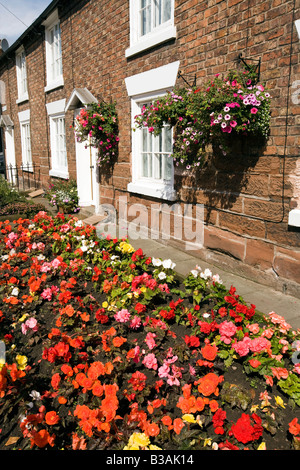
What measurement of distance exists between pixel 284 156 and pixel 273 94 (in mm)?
681

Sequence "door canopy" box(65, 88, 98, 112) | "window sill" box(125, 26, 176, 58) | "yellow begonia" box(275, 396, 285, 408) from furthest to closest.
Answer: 1. "door canopy" box(65, 88, 98, 112)
2. "window sill" box(125, 26, 176, 58)
3. "yellow begonia" box(275, 396, 285, 408)

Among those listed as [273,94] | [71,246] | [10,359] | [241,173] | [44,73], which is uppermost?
[44,73]

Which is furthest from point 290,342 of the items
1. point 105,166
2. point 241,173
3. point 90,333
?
point 105,166

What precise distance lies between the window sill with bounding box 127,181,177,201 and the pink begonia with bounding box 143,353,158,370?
142 inches

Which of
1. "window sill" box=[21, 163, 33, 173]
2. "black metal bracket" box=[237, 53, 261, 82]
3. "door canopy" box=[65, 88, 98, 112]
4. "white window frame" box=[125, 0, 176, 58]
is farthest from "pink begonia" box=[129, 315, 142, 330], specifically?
"window sill" box=[21, 163, 33, 173]

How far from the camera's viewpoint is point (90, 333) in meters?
2.79

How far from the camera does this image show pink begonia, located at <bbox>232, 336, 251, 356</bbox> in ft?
7.54

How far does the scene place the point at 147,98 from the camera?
6.14 m

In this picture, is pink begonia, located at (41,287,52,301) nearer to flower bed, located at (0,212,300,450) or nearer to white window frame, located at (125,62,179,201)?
flower bed, located at (0,212,300,450)

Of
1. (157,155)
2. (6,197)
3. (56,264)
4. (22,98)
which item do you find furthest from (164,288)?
(22,98)

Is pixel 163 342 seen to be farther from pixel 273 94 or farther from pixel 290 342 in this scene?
pixel 273 94

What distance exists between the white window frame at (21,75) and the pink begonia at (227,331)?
13.3 meters

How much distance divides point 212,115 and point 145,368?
290 centimetres

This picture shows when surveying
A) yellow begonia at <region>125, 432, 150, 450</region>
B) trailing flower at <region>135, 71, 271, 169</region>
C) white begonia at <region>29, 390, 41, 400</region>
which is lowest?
yellow begonia at <region>125, 432, 150, 450</region>
